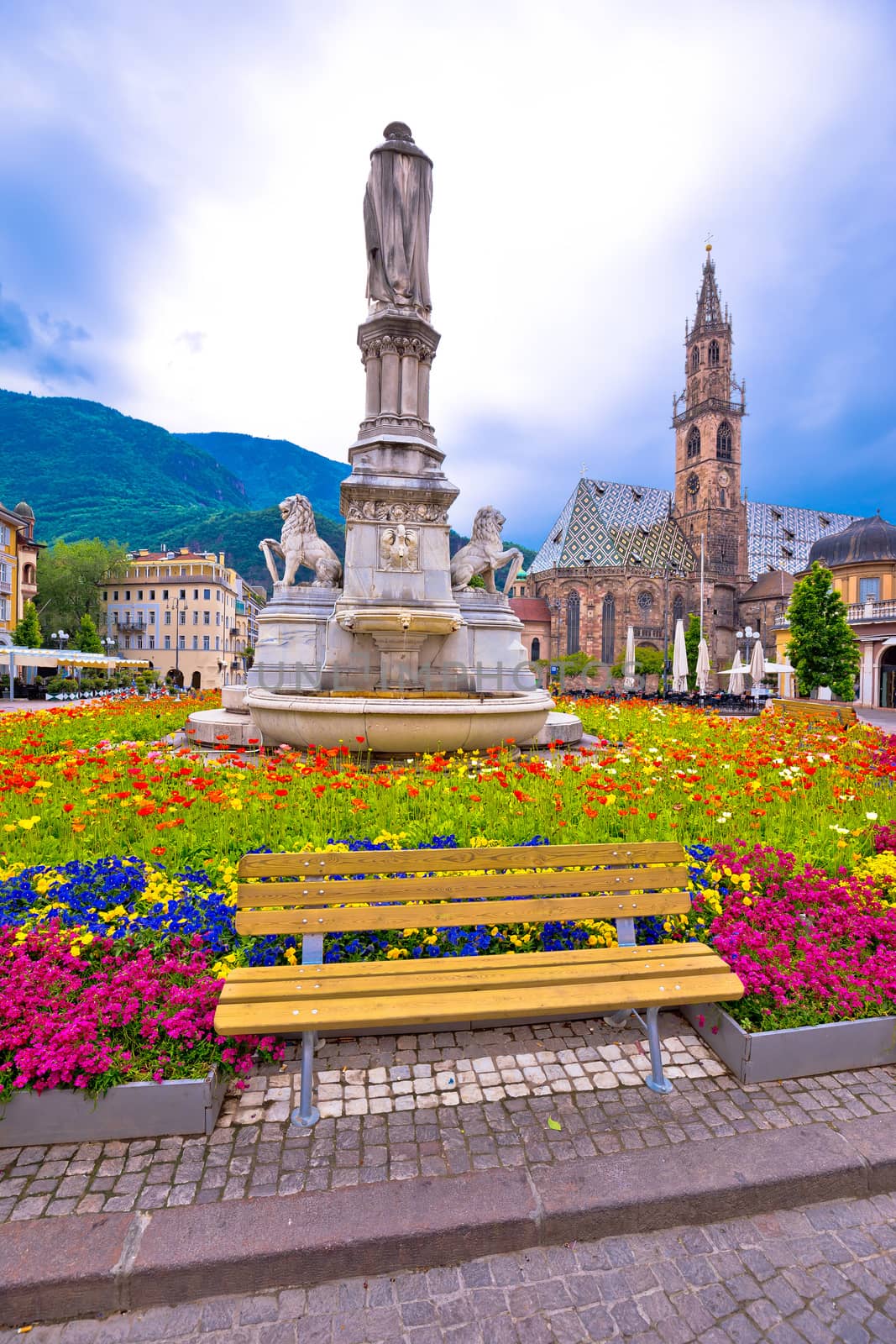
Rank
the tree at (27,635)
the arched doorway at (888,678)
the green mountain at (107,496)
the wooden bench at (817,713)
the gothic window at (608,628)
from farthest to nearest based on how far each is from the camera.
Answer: the green mountain at (107,496), the gothic window at (608,628), the tree at (27,635), the arched doorway at (888,678), the wooden bench at (817,713)

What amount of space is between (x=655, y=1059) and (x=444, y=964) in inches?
41.9

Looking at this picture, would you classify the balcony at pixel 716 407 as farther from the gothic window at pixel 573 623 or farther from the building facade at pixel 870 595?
the building facade at pixel 870 595

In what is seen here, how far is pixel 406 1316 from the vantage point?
78.8 inches

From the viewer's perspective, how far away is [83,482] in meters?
162

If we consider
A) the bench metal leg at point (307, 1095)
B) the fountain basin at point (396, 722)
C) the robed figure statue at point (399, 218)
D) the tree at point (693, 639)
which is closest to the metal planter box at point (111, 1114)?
the bench metal leg at point (307, 1095)

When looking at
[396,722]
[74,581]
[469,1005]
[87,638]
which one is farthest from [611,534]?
[469,1005]

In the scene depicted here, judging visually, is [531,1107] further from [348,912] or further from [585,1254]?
[348,912]

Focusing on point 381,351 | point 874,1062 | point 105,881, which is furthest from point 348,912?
point 381,351

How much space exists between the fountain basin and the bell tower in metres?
72.3

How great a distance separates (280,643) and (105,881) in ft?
28.2

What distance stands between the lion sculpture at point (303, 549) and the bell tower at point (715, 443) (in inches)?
2690

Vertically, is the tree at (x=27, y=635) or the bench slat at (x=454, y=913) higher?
the tree at (x=27, y=635)

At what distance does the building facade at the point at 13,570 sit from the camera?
152 feet

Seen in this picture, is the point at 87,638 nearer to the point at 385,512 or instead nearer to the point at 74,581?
the point at 74,581
